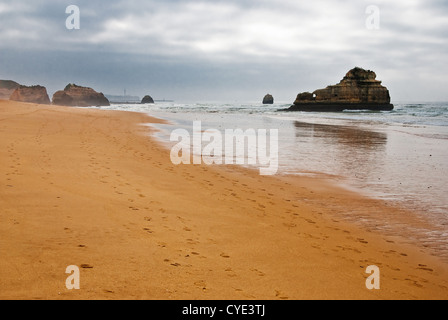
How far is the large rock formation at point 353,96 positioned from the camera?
269 feet

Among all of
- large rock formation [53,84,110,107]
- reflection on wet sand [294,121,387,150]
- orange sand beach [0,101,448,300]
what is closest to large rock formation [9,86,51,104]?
large rock formation [53,84,110,107]

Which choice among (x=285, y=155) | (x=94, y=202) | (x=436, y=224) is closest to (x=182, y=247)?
(x=94, y=202)

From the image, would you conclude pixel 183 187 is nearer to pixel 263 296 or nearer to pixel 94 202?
pixel 94 202

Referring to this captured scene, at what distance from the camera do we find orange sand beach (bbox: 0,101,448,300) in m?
3.55

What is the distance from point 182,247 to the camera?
4594mm

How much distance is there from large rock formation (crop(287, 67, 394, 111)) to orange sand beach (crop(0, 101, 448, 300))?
3145 inches

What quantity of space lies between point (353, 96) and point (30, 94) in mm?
107920

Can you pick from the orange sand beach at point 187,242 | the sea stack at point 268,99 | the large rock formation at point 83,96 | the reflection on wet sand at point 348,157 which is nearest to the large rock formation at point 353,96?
the reflection on wet sand at point 348,157

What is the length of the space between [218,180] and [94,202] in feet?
13.1

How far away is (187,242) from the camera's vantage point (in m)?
4.81

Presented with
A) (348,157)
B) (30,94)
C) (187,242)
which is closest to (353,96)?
(348,157)

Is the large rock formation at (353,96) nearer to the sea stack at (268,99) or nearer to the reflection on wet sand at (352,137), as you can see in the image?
the reflection on wet sand at (352,137)

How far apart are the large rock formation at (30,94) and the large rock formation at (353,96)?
9396cm

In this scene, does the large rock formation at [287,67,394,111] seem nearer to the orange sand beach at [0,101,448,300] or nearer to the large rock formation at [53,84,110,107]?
the orange sand beach at [0,101,448,300]
